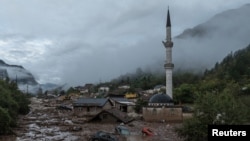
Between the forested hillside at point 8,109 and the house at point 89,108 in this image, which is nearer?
the forested hillside at point 8,109

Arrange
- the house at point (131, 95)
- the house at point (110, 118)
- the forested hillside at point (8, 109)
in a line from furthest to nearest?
1. the house at point (131, 95)
2. the house at point (110, 118)
3. the forested hillside at point (8, 109)

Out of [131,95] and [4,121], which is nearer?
[4,121]

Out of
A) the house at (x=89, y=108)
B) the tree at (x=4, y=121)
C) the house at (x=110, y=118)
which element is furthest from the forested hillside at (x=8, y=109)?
the house at (x=110, y=118)

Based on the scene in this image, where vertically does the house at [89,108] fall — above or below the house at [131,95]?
below

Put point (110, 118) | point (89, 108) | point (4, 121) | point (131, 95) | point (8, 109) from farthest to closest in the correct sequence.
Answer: point (131, 95)
point (89, 108)
point (110, 118)
point (8, 109)
point (4, 121)

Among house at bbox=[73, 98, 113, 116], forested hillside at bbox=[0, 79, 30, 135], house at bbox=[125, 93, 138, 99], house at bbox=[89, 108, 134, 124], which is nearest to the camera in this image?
forested hillside at bbox=[0, 79, 30, 135]

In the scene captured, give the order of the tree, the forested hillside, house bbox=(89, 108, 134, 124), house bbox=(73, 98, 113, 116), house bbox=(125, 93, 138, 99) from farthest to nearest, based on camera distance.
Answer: house bbox=(125, 93, 138, 99) → house bbox=(73, 98, 113, 116) → house bbox=(89, 108, 134, 124) → the forested hillside → the tree

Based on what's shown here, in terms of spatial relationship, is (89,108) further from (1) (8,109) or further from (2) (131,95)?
(2) (131,95)

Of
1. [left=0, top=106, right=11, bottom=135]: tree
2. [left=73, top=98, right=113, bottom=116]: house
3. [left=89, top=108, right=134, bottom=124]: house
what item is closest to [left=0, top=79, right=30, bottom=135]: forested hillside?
[left=0, top=106, right=11, bottom=135]: tree

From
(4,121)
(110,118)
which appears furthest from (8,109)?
(110,118)

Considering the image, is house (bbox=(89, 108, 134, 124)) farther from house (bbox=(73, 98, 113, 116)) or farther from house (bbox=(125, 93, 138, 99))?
house (bbox=(125, 93, 138, 99))

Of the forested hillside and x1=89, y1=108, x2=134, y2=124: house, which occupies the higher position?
the forested hillside

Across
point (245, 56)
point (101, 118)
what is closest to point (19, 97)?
point (101, 118)

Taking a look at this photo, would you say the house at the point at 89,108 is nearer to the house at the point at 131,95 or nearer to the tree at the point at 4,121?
the tree at the point at 4,121
